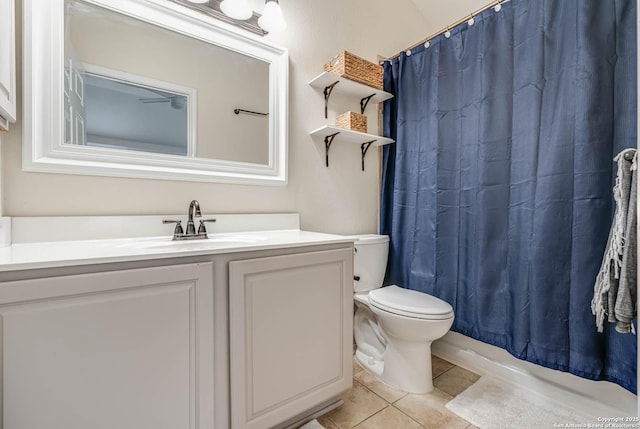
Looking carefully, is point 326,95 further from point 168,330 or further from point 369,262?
point 168,330

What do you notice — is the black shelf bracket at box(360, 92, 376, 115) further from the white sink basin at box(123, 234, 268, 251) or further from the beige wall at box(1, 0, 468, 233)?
the white sink basin at box(123, 234, 268, 251)

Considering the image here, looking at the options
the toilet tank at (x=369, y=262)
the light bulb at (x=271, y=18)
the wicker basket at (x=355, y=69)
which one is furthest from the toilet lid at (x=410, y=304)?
the light bulb at (x=271, y=18)

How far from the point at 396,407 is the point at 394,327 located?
355 mm

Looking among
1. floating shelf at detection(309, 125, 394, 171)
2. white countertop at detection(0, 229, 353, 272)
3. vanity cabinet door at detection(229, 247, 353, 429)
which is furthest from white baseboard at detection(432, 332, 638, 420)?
floating shelf at detection(309, 125, 394, 171)

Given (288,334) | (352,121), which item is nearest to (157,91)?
(352,121)

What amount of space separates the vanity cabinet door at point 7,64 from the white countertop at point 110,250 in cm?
41

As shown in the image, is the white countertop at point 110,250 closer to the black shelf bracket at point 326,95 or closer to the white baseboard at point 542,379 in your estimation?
the black shelf bracket at point 326,95

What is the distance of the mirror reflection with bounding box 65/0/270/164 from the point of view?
3.73ft

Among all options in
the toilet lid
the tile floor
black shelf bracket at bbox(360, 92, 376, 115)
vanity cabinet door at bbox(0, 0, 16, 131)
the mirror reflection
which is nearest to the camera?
vanity cabinet door at bbox(0, 0, 16, 131)

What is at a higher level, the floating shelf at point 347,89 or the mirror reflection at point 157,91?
the floating shelf at point 347,89

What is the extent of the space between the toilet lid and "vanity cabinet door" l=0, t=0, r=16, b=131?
161 centimetres

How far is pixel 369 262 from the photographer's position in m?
1.83

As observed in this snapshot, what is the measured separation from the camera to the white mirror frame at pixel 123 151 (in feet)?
3.40

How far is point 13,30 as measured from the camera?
3.09ft
